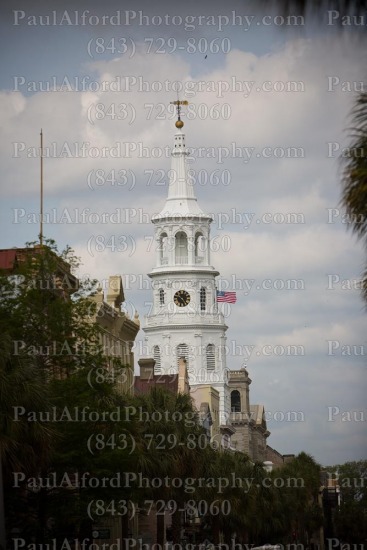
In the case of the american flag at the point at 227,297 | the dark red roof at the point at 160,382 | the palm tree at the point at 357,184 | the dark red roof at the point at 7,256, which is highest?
the american flag at the point at 227,297

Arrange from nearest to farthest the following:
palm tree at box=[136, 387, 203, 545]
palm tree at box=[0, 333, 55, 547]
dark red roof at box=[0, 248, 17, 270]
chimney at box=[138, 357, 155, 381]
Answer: palm tree at box=[0, 333, 55, 547] → palm tree at box=[136, 387, 203, 545] → dark red roof at box=[0, 248, 17, 270] → chimney at box=[138, 357, 155, 381]

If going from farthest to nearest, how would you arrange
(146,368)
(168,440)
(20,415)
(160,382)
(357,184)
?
(146,368)
(160,382)
(168,440)
(20,415)
(357,184)

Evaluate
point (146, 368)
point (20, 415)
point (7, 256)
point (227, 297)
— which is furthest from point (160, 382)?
point (20, 415)

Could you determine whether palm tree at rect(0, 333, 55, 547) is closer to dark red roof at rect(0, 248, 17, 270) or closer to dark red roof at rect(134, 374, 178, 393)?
dark red roof at rect(0, 248, 17, 270)

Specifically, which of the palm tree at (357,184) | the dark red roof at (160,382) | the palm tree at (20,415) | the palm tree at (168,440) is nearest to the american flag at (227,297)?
the dark red roof at (160,382)

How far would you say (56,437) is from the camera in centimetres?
4506

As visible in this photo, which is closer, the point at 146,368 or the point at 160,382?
the point at 160,382

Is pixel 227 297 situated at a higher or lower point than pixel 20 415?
higher

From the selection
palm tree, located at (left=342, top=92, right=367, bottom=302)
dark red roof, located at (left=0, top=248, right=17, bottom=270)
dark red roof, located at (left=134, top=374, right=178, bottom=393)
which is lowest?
palm tree, located at (left=342, top=92, right=367, bottom=302)

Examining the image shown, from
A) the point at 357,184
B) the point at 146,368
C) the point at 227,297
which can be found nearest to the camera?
the point at 357,184

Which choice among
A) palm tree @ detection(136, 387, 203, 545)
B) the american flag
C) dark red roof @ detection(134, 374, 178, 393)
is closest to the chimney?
dark red roof @ detection(134, 374, 178, 393)

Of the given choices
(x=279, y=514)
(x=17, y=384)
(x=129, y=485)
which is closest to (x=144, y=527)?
(x=279, y=514)

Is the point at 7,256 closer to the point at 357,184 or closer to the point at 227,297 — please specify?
the point at 357,184

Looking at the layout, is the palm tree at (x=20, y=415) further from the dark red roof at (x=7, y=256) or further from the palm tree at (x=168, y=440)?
the dark red roof at (x=7, y=256)
